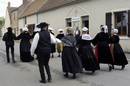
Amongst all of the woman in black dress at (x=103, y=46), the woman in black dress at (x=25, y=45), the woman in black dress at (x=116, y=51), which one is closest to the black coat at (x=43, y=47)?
the woman in black dress at (x=103, y=46)

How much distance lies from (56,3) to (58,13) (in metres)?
1.75

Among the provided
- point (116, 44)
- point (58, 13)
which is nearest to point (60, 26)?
point (58, 13)

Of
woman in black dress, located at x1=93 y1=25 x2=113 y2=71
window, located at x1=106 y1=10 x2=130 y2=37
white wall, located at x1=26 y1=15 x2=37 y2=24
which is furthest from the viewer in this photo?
white wall, located at x1=26 y1=15 x2=37 y2=24

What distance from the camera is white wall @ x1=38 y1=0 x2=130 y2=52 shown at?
23.5m

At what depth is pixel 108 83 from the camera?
36.7 feet

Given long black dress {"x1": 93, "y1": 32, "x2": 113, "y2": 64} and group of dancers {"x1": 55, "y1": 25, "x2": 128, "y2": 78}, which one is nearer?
group of dancers {"x1": 55, "y1": 25, "x2": 128, "y2": 78}

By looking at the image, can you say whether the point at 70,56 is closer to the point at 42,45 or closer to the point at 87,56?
the point at 87,56

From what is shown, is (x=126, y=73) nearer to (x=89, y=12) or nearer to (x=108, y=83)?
(x=108, y=83)

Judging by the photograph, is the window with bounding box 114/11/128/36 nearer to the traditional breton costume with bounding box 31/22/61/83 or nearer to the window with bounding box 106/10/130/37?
the window with bounding box 106/10/130/37

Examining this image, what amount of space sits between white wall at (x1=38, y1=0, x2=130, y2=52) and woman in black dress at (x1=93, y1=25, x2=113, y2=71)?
364 inches

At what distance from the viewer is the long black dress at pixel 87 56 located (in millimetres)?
12797

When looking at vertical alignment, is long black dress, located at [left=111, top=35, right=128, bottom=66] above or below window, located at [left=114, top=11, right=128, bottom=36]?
below

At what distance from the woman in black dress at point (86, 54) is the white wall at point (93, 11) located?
10.2 meters

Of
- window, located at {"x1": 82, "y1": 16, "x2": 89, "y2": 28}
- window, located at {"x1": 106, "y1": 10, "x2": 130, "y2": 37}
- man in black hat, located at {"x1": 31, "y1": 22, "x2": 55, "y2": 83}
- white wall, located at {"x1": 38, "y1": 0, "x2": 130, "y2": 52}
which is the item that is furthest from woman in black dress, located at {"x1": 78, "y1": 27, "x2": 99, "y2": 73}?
window, located at {"x1": 82, "y1": 16, "x2": 89, "y2": 28}
